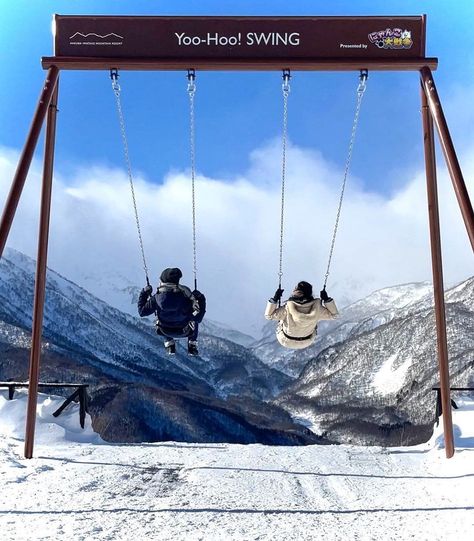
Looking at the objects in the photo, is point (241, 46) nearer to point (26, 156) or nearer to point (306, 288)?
point (26, 156)

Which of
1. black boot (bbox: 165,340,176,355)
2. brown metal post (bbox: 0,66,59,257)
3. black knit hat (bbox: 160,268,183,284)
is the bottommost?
black boot (bbox: 165,340,176,355)

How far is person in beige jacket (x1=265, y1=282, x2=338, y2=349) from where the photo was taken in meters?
9.62

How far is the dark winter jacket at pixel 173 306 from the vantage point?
9562mm

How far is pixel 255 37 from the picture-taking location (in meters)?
8.84

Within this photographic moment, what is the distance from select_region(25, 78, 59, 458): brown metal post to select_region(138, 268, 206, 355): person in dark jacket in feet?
5.15

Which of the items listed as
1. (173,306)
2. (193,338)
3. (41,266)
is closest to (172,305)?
(173,306)

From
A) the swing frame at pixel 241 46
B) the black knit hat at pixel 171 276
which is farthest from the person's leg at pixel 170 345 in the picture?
the swing frame at pixel 241 46

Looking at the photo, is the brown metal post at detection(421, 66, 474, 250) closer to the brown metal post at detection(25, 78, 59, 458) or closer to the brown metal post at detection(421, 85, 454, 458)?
the brown metal post at detection(421, 85, 454, 458)

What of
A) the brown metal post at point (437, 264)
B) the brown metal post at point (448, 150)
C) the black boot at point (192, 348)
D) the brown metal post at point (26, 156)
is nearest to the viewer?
the brown metal post at point (448, 150)

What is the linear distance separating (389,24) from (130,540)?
7.31 m

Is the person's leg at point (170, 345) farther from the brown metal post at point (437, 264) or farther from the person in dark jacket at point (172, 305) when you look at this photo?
the brown metal post at point (437, 264)

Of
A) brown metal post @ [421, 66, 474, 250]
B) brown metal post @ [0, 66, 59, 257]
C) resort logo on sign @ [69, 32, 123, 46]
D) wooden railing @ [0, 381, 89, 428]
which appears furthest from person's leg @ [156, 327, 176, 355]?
brown metal post @ [421, 66, 474, 250]

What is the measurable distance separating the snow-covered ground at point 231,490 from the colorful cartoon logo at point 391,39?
5965 mm

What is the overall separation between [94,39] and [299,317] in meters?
4.97
